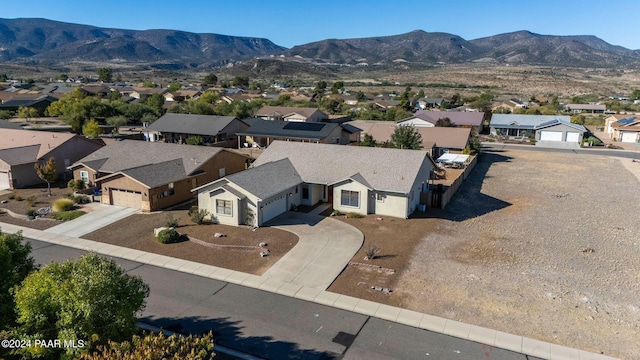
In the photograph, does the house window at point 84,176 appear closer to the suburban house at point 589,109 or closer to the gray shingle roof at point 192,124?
the gray shingle roof at point 192,124

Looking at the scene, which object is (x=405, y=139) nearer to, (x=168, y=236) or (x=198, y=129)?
(x=198, y=129)

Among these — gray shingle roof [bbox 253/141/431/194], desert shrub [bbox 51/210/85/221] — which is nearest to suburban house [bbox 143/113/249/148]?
gray shingle roof [bbox 253/141/431/194]

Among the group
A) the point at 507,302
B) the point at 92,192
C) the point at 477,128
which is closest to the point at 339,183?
the point at 507,302

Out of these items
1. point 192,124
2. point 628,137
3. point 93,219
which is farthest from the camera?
point 628,137

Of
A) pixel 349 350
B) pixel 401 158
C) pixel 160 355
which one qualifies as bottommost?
pixel 349 350

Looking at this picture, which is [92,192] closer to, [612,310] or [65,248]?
[65,248]

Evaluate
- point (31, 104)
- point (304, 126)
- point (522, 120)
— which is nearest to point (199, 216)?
point (304, 126)
